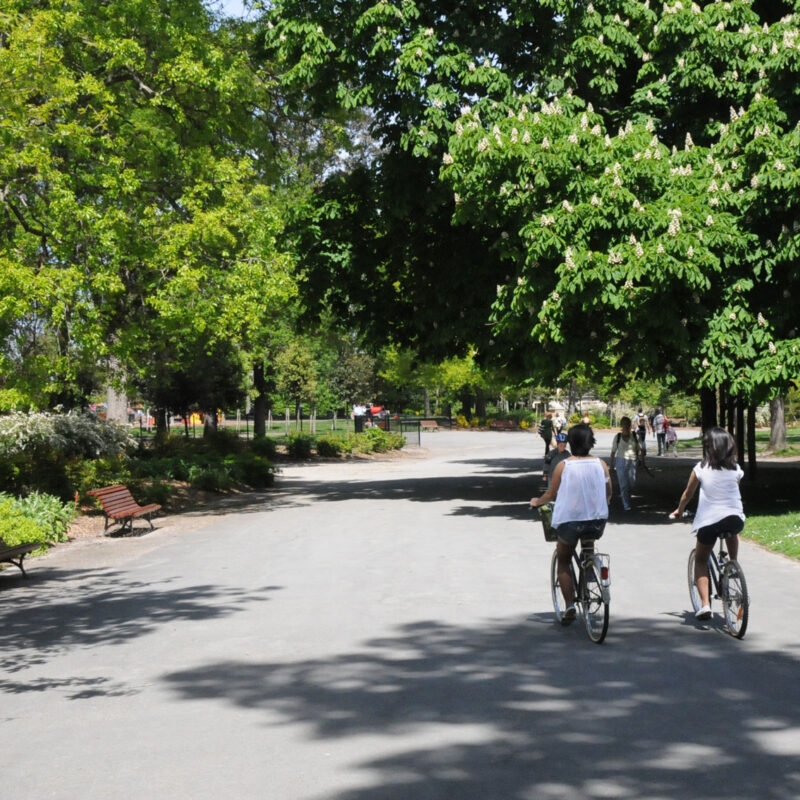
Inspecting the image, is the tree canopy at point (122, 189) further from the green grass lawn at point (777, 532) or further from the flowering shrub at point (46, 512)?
the green grass lawn at point (777, 532)

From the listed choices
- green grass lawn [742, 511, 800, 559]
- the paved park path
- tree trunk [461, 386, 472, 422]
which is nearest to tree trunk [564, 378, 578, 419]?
tree trunk [461, 386, 472, 422]

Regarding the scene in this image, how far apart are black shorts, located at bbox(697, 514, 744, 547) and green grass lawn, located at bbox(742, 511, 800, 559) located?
4928mm

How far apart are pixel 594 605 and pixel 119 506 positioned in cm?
1105

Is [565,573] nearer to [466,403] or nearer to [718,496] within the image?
[718,496]

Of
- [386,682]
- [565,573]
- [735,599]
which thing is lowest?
[386,682]

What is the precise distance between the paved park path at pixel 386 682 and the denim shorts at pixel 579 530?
0.80 metres

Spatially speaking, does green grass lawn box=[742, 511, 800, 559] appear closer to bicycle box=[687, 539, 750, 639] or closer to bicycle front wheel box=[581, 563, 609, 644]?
bicycle box=[687, 539, 750, 639]

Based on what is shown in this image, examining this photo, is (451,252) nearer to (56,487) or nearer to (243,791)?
(56,487)

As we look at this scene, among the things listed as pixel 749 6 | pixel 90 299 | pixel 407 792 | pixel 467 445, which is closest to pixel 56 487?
pixel 90 299

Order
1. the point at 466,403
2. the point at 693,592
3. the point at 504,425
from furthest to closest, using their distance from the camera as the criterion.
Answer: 1. the point at 466,403
2. the point at 504,425
3. the point at 693,592

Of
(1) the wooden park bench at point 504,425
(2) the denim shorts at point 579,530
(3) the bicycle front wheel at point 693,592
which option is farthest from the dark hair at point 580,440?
(1) the wooden park bench at point 504,425

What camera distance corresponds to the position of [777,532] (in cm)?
1467

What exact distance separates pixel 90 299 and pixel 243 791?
16890mm

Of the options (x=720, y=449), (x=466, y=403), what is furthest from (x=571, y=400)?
(x=720, y=449)
